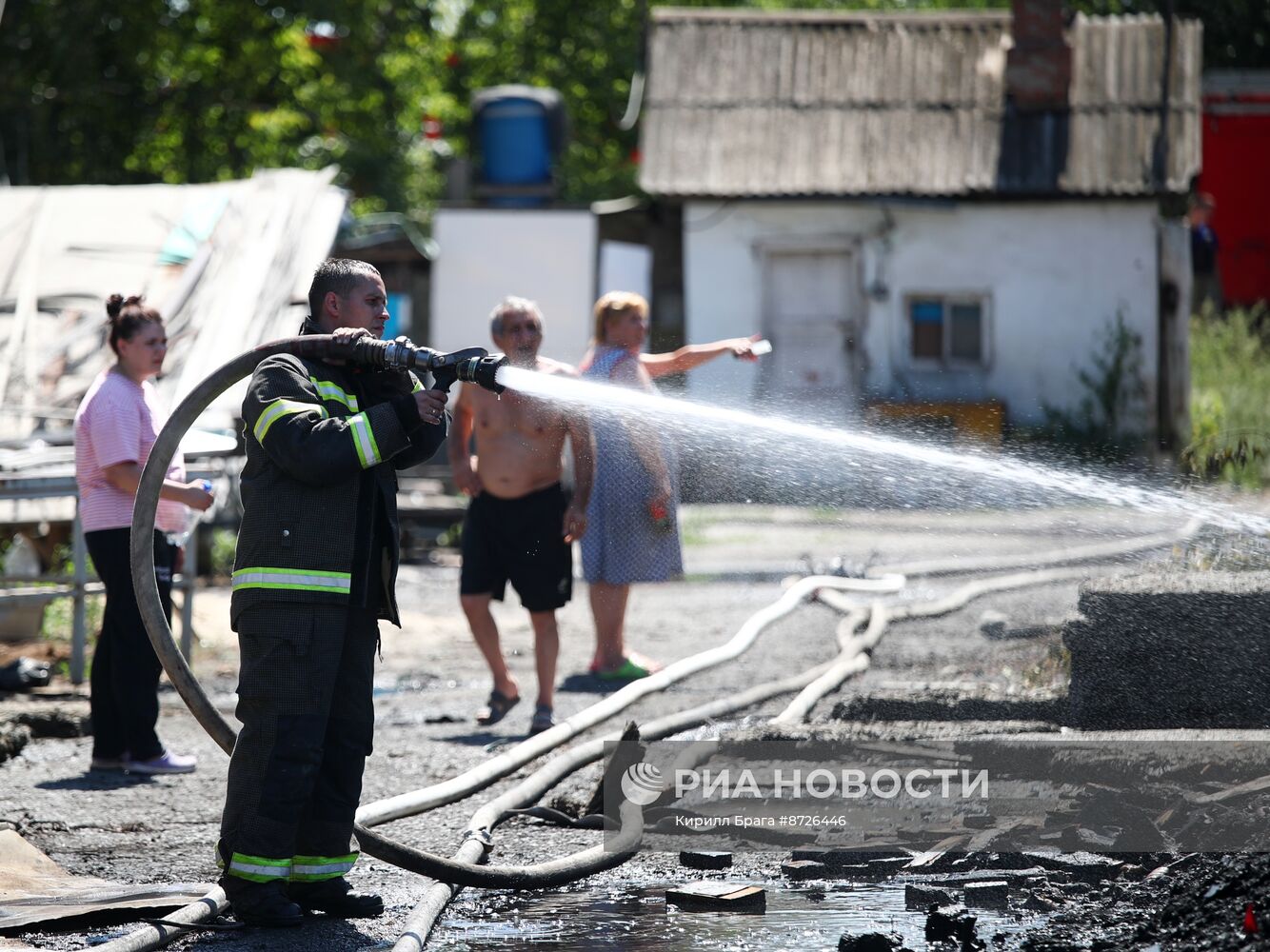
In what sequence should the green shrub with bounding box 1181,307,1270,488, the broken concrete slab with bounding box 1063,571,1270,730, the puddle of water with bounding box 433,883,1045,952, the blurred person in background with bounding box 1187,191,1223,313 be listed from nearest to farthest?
the puddle of water with bounding box 433,883,1045,952
the broken concrete slab with bounding box 1063,571,1270,730
the green shrub with bounding box 1181,307,1270,488
the blurred person in background with bounding box 1187,191,1223,313

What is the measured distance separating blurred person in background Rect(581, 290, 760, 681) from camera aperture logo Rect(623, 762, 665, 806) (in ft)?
6.60

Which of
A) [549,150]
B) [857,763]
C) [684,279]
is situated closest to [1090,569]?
[857,763]

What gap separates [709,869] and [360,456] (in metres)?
1.70

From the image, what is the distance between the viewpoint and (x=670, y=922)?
4.30 meters

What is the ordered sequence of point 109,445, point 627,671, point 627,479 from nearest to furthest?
point 109,445 < point 627,479 < point 627,671

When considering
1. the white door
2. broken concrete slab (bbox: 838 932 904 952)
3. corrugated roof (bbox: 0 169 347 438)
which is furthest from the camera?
the white door

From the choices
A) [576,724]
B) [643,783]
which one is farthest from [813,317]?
[643,783]

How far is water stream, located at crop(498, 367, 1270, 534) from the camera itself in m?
6.14

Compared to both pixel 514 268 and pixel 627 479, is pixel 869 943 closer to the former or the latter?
pixel 627 479

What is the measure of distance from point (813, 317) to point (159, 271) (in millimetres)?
10111

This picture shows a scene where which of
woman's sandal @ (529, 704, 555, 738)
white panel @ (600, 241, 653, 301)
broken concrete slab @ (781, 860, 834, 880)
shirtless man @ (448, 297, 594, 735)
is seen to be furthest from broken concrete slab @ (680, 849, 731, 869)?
white panel @ (600, 241, 653, 301)

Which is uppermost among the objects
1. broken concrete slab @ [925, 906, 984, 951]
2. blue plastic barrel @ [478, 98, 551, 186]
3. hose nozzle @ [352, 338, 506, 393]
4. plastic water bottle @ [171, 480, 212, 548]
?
blue plastic barrel @ [478, 98, 551, 186]

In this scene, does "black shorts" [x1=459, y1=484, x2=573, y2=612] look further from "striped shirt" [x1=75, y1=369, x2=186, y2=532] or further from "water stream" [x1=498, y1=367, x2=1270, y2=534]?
"striped shirt" [x1=75, y1=369, x2=186, y2=532]

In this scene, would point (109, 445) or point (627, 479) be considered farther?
point (627, 479)
